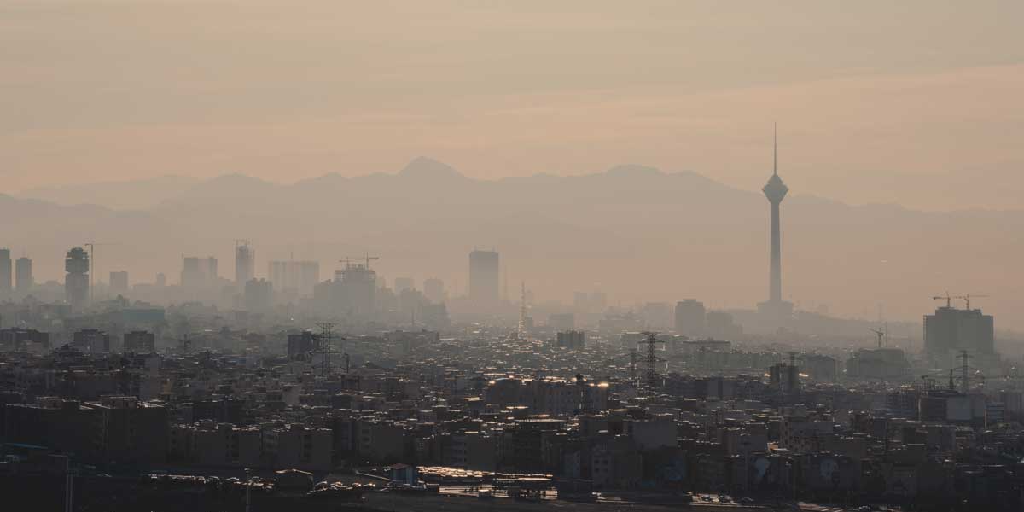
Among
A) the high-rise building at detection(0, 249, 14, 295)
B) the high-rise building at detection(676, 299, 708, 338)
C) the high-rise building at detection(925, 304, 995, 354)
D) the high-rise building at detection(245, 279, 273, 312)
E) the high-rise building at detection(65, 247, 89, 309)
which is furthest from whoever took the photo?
the high-rise building at detection(0, 249, 14, 295)

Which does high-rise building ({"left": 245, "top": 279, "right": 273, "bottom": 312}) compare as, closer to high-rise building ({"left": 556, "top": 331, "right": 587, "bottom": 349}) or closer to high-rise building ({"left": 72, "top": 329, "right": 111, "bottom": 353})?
high-rise building ({"left": 556, "top": 331, "right": 587, "bottom": 349})

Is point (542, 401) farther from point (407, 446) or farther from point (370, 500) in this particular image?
point (370, 500)

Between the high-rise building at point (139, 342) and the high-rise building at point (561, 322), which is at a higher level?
the high-rise building at point (561, 322)

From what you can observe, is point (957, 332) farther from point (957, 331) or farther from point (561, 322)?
point (561, 322)

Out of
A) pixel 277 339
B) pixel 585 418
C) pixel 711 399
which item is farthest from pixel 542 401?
pixel 277 339

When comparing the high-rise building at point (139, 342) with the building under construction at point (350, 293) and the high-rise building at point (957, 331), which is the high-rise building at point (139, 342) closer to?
the high-rise building at point (957, 331)

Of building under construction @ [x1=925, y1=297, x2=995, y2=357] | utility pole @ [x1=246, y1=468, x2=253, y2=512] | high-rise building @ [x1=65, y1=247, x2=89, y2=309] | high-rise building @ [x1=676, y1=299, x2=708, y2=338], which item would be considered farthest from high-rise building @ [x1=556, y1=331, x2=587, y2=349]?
utility pole @ [x1=246, y1=468, x2=253, y2=512]

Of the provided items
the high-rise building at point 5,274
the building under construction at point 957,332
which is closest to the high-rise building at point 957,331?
the building under construction at point 957,332
